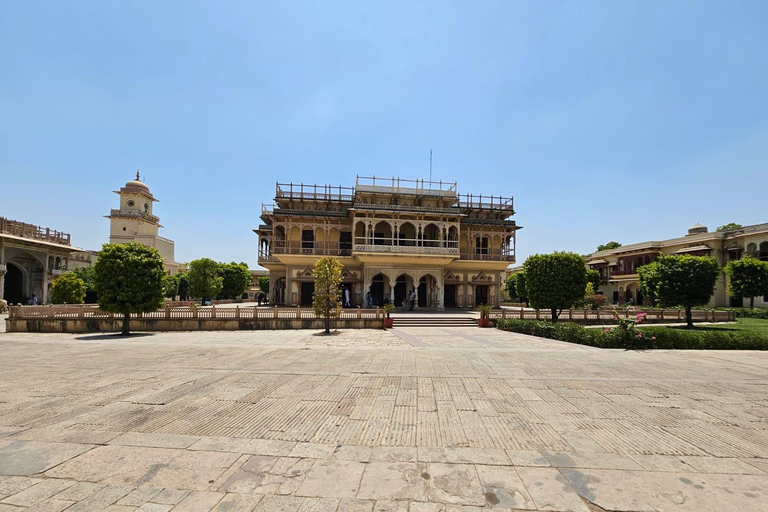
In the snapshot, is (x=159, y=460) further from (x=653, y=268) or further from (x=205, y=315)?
(x=653, y=268)

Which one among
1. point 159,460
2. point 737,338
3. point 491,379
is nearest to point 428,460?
point 159,460

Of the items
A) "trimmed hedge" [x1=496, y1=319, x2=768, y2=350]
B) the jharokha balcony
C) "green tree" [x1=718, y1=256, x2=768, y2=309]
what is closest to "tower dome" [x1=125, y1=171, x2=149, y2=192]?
the jharokha balcony

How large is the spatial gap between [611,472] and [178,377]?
829cm

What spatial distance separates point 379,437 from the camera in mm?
4652

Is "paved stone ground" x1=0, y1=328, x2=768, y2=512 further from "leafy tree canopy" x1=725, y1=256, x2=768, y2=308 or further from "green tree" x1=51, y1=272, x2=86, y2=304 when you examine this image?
"leafy tree canopy" x1=725, y1=256, x2=768, y2=308

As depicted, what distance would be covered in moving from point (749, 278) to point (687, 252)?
1181 centimetres

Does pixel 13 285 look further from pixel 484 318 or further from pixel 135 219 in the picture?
pixel 484 318

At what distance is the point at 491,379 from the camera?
313 inches

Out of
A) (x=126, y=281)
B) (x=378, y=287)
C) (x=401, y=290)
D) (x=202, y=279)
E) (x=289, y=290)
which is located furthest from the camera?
(x=202, y=279)

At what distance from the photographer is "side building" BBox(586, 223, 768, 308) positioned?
110 ft

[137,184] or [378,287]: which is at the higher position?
[137,184]

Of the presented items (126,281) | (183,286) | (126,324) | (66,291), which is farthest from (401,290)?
(183,286)

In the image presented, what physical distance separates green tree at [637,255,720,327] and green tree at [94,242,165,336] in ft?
89.2

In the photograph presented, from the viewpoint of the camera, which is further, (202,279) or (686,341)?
(202,279)
